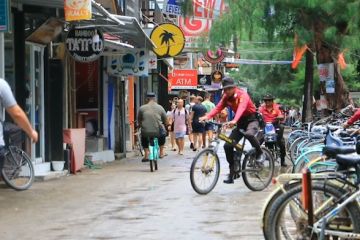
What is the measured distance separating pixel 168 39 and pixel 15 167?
34.3 ft

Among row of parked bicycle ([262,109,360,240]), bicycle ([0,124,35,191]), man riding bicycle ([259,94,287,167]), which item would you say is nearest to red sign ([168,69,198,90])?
man riding bicycle ([259,94,287,167])

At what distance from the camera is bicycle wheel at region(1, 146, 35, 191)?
10844 millimetres

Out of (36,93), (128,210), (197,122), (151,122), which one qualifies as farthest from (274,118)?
(128,210)

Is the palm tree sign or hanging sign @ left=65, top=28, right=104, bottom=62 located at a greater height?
the palm tree sign

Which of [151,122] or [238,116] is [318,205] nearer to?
[238,116]

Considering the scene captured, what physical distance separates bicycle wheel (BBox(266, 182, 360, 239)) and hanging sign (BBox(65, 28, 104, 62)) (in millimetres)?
8668

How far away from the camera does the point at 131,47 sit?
55.4 feet

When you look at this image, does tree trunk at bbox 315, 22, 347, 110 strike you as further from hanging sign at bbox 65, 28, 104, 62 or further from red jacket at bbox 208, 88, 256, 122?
hanging sign at bbox 65, 28, 104, 62

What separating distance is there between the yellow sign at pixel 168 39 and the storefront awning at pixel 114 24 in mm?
2685

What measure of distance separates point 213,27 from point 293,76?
27.4 meters

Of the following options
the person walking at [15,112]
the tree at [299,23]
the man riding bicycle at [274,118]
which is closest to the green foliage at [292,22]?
the tree at [299,23]

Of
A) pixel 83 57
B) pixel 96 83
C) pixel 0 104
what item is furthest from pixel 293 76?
pixel 0 104

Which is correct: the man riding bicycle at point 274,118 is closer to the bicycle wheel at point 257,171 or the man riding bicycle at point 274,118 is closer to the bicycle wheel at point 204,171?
the bicycle wheel at point 257,171

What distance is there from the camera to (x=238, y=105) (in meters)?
10.5
